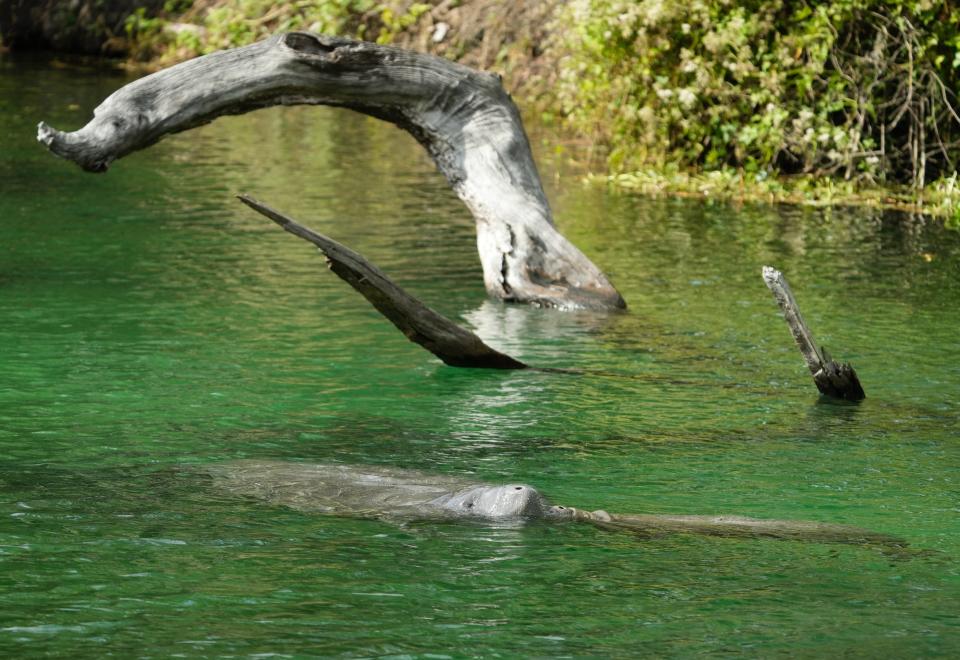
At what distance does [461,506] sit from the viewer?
680cm

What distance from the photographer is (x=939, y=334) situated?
11062 mm

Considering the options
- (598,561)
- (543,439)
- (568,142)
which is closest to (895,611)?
(598,561)

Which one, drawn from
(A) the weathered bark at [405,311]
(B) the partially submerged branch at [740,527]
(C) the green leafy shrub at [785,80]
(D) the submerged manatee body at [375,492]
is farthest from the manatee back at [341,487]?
(C) the green leafy shrub at [785,80]

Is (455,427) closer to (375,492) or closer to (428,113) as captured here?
(375,492)

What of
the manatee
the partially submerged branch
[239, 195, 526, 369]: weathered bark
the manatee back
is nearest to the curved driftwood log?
[239, 195, 526, 369]: weathered bark

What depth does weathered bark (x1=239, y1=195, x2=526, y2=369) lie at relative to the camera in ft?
30.4

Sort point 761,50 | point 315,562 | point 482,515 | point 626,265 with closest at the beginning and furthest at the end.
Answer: point 315,562 < point 482,515 < point 626,265 < point 761,50

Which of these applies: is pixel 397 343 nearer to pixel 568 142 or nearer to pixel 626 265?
pixel 626 265

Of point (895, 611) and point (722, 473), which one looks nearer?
point (895, 611)

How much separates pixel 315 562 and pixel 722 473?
226 centimetres

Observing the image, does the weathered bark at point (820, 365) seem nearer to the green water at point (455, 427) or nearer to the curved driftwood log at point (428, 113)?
the green water at point (455, 427)

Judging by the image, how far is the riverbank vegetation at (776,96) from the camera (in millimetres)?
16219

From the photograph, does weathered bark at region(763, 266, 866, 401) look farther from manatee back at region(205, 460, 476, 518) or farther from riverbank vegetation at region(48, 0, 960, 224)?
riverbank vegetation at region(48, 0, 960, 224)

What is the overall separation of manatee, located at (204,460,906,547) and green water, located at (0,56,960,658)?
0.36 ft
